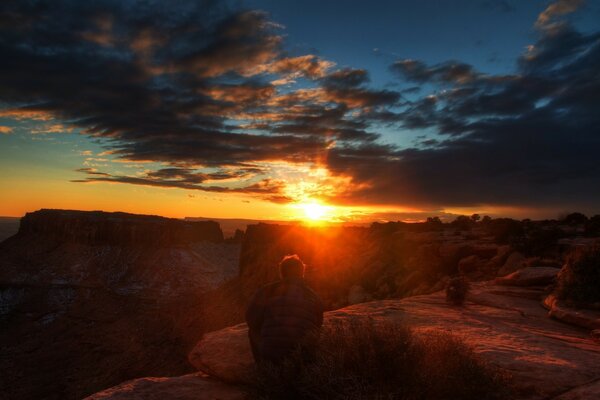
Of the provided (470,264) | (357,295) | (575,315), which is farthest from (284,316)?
(357,295)

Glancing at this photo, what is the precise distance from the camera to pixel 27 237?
109 metres

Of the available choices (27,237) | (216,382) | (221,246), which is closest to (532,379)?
(216,382)

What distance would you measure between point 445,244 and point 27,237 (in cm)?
12155

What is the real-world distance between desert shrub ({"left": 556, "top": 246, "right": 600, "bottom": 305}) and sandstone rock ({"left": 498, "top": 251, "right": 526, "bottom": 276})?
6561 mm

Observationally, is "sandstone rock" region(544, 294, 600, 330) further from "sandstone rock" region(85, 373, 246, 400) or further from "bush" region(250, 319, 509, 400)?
"sandstone rock" region(85, 373, 246, 400)

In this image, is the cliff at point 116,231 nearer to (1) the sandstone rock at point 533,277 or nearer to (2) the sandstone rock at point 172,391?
(1) the sandstone rock at point 533,277

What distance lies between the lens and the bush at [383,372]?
4465 millimetres

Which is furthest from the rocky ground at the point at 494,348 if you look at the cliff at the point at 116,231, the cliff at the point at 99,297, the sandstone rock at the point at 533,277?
the cliff at the point at 116,231

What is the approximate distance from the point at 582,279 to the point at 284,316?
9466mm

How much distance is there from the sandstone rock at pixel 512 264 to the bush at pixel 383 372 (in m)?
14.8

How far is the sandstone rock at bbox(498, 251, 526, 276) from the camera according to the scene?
17891 millimetres

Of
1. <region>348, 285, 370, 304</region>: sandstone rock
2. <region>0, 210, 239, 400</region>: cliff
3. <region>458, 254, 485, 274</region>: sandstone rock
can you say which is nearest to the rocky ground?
<region>458, 254, 485, 274</region>: sandstone rock

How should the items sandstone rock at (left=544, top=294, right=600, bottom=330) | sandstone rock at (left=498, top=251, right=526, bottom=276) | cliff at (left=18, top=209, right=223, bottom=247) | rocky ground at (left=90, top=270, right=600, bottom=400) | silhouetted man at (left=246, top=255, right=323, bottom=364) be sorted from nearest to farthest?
rocky ground at (left=90, top=270, right=600, bottom=400), silhouetted man at (left=246, top=255, right=323, bottom=364), sandstone rock at (left=544, top=294, right=600, bottom=330), sandstone rock at (left=498, top=251, right=526, bottom=276), cliff at (left=18, top=209, right=223, bottom=247)

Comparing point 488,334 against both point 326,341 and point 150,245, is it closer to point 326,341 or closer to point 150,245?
point 326,341
